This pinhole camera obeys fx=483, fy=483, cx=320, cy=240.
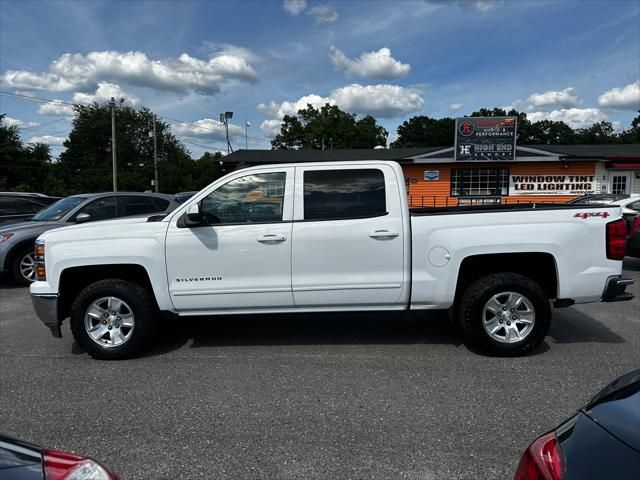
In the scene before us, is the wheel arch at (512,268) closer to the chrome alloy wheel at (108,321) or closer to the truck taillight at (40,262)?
the chrome alloy wheel at (108,321)

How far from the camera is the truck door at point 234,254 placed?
188 inches

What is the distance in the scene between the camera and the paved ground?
307 cm

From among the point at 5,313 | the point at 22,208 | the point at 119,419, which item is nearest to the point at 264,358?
the point at 119,419

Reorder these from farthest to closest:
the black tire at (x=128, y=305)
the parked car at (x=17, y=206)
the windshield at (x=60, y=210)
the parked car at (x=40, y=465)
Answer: the parked car at (x=17, y=206) → the windshield at (x=60, y=210) → the black tire at (x=128, y=305) → the parked car at (x=40, y=465)

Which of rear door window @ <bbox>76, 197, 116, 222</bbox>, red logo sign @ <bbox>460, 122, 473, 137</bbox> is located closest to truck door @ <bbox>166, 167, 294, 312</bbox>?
rear door window @ <bbox>76, 197, 116, 222</bbox>

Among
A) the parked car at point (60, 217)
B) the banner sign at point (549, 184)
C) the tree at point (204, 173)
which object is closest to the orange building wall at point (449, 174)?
the banner sign at point (549, 184)

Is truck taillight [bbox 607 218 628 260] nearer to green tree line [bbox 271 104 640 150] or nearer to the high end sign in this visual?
the high end sign

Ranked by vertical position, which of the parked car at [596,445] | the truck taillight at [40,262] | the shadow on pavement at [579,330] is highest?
the truck taillight at [40,262]

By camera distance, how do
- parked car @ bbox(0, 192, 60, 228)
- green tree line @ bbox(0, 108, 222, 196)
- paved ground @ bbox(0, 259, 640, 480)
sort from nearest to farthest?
paved ground @ bbox(0, 259, 640, 480)
parked car @ bbox(0, 192, 60, 228)
green tree line @ bbox(0, 108, 222, 196)

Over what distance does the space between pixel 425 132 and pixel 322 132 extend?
28.8 meters

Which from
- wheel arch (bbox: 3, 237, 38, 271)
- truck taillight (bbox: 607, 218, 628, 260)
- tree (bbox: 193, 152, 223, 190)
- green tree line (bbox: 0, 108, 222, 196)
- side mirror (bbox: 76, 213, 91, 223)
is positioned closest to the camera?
truck taillight (bbox: 607, 218, 628, 260)

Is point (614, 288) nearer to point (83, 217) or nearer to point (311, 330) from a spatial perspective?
point (311, 330)

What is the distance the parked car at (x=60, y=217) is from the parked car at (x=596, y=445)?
8503 mm

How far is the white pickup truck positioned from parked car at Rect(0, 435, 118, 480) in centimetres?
314
